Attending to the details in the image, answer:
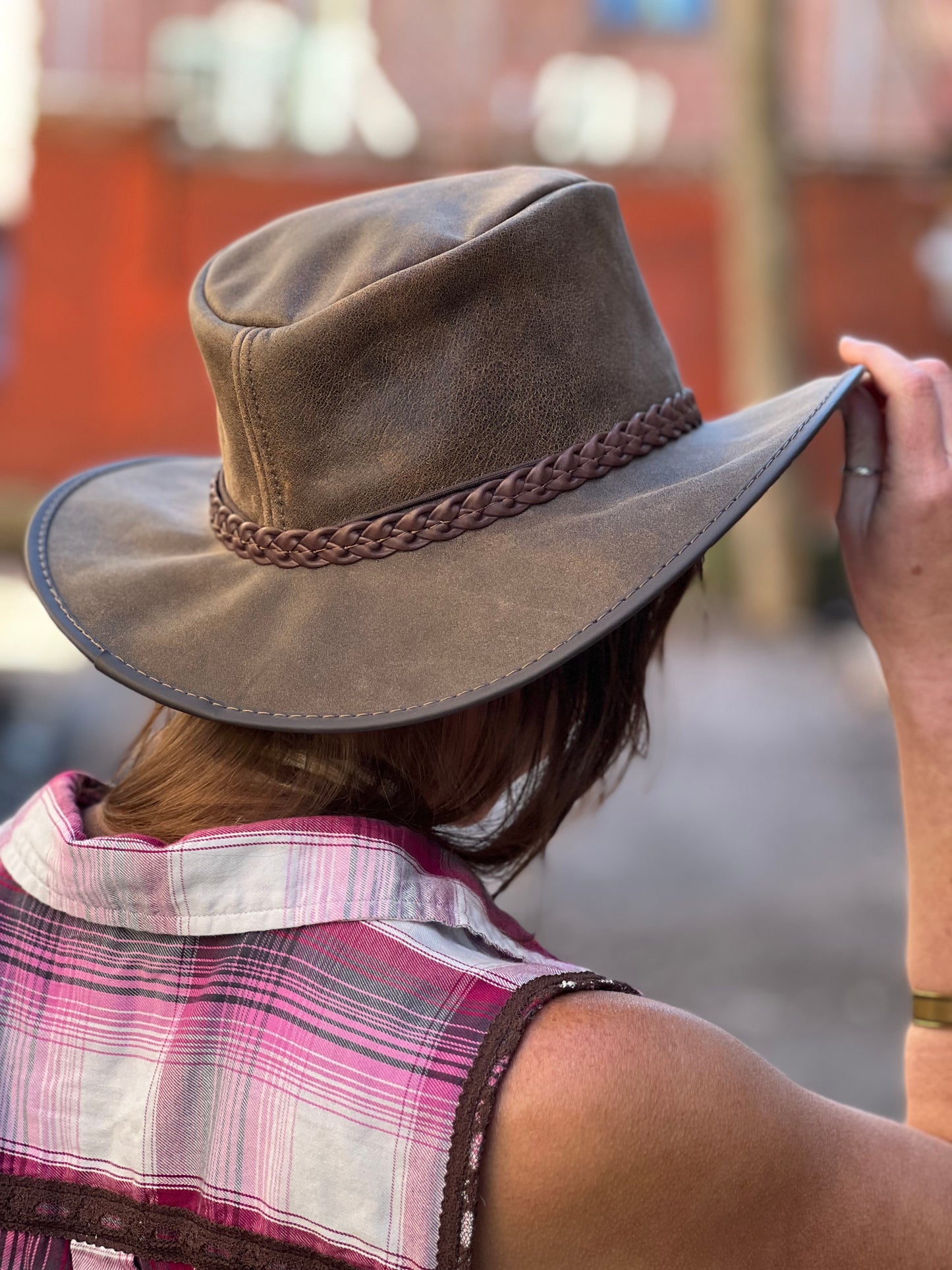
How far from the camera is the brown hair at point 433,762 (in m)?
1.12

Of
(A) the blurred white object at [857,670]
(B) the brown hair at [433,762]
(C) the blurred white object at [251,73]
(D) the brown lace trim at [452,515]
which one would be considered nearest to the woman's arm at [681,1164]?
(B) the brown hair at [433,762]

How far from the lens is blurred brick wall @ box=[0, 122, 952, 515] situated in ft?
42.3

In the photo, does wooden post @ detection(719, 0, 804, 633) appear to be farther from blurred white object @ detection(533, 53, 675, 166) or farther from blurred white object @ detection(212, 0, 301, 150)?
blurred white object @ detection(533, 53, 675, 166)

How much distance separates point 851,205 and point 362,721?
13.1 metres

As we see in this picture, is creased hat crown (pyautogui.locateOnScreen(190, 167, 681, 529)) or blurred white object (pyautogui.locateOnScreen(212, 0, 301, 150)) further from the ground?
blurred white object (pyautogui.locateOnScreen(212, 0, 301, 150))

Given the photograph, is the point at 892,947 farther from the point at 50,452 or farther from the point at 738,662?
the point at 50,452

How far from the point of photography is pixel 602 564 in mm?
1051

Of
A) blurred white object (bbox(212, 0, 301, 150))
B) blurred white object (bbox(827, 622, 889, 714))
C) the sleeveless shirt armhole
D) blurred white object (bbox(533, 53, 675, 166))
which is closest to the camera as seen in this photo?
the sleeveless shirt armhole

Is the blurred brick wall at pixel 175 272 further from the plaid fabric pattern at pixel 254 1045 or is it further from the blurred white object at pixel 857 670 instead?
the plaid fabric pattern at pixel 254 1045

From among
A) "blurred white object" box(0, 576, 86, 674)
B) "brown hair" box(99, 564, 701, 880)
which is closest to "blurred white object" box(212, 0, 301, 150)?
"blurred white object" box(0, 576, 86, 674)

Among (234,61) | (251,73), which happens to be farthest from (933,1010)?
(234,61)

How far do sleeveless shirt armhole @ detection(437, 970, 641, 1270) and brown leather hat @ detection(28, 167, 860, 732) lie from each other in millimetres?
238

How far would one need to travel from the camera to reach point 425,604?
1081 millimetres

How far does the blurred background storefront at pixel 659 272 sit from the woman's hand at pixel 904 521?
18 cm
